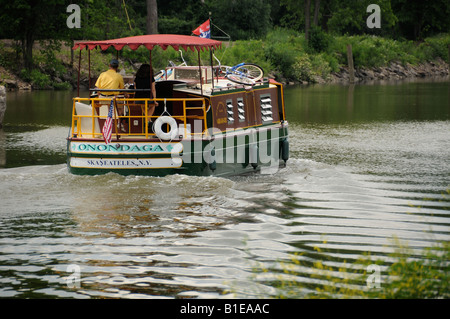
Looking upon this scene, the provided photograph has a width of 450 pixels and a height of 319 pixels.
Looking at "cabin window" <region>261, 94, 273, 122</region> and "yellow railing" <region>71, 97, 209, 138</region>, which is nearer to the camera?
"yellow railing" <region>71, 97, 209, 138</region>

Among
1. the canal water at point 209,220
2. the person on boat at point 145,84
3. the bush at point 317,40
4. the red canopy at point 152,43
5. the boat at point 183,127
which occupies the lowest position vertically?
the canal water at point 209,220

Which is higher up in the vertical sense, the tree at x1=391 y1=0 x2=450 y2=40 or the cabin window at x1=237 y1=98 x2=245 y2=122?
the tree at x1=391 y1=0 x2=450 y2=40

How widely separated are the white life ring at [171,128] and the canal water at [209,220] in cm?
86

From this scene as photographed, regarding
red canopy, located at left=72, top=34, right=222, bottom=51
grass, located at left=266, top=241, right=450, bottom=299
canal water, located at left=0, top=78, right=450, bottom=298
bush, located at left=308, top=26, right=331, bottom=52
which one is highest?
bush, located at left=308, top=26, right=331, bottom=52

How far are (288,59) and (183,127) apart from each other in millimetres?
42741

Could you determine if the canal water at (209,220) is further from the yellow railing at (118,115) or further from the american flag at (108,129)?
the yellow railing at (118,115)

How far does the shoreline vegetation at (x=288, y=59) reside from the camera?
47781 millimetres

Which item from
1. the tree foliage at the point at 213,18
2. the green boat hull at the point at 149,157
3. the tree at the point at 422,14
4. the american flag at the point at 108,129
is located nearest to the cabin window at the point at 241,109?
the green boat hull at the point at 149,157

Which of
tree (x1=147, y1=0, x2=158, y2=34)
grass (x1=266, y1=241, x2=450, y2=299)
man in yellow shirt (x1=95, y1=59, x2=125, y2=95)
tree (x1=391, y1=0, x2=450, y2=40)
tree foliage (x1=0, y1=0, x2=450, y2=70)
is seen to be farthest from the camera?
tree (x1=391, y1=0, x2=450, y2=40)

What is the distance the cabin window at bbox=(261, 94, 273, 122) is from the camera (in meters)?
18.5

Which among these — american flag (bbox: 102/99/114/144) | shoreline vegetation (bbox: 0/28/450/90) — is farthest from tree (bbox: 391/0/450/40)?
american flag (bbox: 102/99/114/144)

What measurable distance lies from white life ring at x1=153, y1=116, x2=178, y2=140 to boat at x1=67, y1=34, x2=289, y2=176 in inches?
0.8

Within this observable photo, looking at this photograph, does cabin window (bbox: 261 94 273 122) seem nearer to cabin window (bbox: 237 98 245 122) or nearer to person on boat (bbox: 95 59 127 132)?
cabin window (bbox: 237 98 245 122)

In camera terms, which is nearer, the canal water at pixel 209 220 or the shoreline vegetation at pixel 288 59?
the canal water at pixel 209 220
